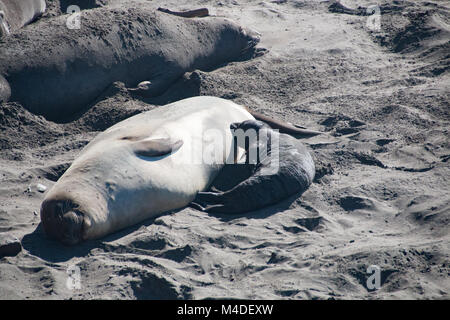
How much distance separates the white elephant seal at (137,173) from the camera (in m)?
4.26

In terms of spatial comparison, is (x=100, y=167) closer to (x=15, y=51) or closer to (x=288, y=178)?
(x=288, y=178)

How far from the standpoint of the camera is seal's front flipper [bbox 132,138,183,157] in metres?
5.00

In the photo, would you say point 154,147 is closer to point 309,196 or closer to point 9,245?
point 309,196

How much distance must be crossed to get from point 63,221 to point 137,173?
32.7 inches

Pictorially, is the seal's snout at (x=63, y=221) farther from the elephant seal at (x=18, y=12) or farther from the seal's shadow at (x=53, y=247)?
the elephant seal at (x=18, y=12)

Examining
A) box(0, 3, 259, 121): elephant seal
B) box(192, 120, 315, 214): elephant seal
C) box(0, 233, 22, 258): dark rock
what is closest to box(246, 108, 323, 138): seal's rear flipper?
box(192, 120, 315, 214): elephant seal

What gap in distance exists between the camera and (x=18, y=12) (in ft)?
26.7

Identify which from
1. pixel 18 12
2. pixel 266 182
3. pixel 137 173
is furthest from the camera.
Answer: pixel 18 12

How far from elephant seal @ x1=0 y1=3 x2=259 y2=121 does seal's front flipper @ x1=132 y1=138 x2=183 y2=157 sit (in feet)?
6.55
